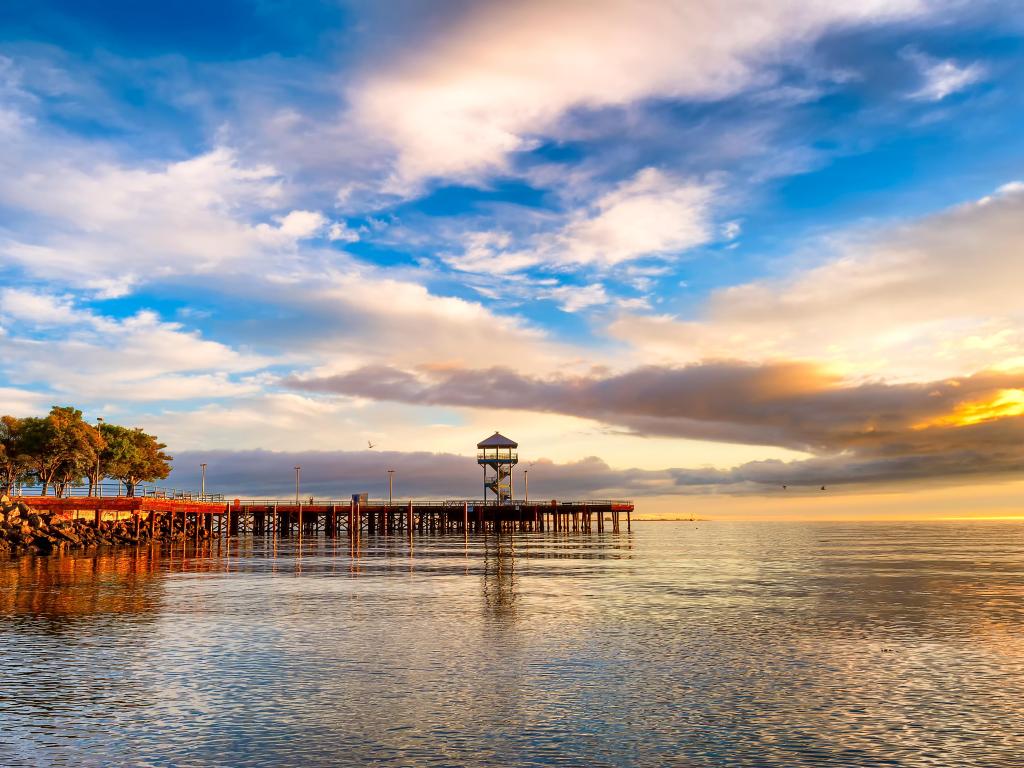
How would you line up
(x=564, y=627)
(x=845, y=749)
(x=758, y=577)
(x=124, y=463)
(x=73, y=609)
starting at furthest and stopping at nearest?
(x=124, y=463), (x=758, y=577), (x=73, y=609), (x=564, y=627), (x=845, y=749)

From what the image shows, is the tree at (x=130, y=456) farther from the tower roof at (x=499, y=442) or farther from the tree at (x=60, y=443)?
the tower roof at (x=499, y=442)

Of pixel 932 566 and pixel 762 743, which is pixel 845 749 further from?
pixel 932 566

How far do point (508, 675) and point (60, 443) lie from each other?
87.4 metres

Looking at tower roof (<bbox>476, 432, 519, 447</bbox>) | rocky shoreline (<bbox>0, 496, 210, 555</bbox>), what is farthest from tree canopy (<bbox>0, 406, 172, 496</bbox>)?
tower roof (<bbox>476, 432, 519, 447</bbox>)

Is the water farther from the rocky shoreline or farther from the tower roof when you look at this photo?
the tower roof

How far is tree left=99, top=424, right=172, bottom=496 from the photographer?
103438mm

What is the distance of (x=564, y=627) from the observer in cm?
2480

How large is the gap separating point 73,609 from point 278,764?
20174mm

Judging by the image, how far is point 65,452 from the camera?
92062 mm

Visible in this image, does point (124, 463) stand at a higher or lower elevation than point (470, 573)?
higher

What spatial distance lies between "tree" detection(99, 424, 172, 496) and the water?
235 ft

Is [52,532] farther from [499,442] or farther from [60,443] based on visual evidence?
[499,442]

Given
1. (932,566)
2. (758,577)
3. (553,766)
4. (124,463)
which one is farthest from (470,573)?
(124,463)

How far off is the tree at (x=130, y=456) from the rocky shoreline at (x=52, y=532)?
15.2 meters
